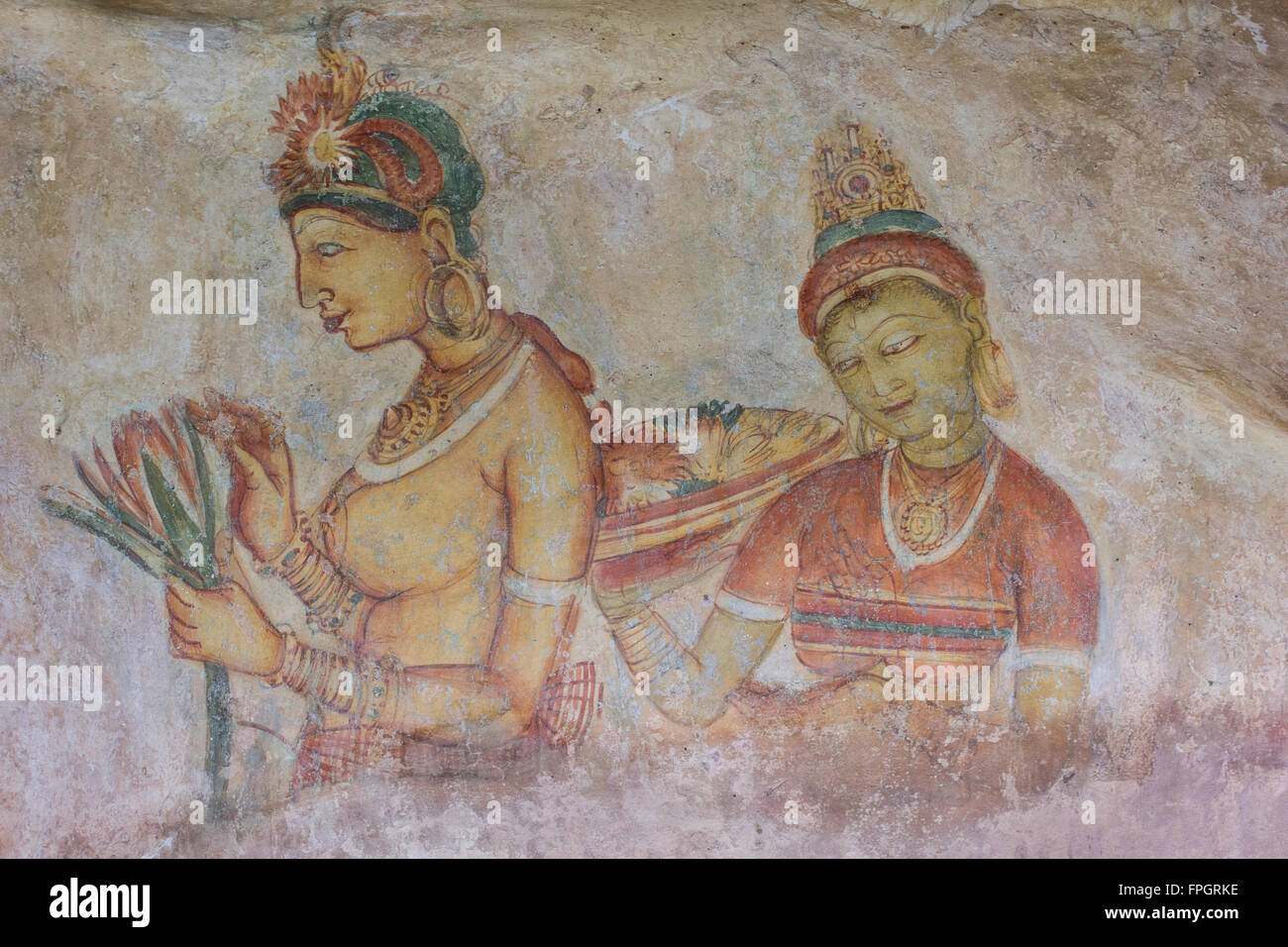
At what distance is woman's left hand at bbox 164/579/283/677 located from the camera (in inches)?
221

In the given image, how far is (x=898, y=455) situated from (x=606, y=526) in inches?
50.8

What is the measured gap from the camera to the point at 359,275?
5559 mm

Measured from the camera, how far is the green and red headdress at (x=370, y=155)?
538 centimetres

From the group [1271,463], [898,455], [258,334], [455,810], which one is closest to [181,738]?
[455,810]

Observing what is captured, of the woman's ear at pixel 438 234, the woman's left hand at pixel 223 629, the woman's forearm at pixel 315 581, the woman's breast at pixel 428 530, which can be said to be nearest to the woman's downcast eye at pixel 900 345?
the woman's breast at pixel 428 530

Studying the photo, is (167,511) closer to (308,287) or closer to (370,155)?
(308,287)

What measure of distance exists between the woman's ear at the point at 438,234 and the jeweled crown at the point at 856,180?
5.03 feet

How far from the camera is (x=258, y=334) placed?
5566mm

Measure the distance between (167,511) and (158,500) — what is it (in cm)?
6

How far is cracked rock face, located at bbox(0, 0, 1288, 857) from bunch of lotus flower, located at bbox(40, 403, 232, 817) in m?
0.08

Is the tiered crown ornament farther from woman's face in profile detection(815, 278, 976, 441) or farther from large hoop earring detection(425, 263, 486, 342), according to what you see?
large hoop earring detection(425, 263, 486, 342)

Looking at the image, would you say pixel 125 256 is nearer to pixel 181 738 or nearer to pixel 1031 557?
pixel 181 738

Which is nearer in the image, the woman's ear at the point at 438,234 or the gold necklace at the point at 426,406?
the woman's ear at the point at 438,234

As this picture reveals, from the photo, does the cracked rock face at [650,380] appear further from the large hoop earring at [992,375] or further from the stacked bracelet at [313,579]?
the stacked bracelet at [313,579]
